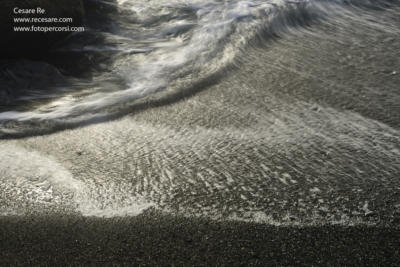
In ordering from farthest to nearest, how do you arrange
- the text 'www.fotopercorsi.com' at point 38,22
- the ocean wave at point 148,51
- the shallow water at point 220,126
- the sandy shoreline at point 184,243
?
1. the text 'www.fotopercorsi.com' at point 38,22
2. the ocean wave at point 148,51
3. the shallow water at point 220,126
4. the sandy shoreline at point 184,243

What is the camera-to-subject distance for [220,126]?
2.44m

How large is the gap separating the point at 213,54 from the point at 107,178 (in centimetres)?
194

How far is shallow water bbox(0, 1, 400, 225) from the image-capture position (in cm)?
183

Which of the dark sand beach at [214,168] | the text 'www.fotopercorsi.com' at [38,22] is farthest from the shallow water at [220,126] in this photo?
the text 'www.fotopercorsi.com' at [38,22]

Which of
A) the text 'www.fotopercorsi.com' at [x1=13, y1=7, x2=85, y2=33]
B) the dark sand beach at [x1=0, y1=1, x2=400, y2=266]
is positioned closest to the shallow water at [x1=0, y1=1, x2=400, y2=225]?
the dark sand beach at [x1=0, y1=1, x2=400, y2=266]

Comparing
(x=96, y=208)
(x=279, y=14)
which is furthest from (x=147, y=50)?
(x=96, y=208)

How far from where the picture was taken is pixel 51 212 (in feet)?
5.88

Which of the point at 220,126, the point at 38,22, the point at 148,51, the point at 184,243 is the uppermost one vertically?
the point at 38,22

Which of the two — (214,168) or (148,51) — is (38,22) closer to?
(148,51)

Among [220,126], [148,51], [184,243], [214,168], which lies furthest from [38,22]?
[184,243]

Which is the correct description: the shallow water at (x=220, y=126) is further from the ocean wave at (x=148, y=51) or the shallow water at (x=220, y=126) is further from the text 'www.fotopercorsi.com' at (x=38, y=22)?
the text 'www.fotopercorsi.com' at (x=38, y=22)

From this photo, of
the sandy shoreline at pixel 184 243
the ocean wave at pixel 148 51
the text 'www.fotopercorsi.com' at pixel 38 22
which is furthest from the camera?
the text 'www.fotopercorsi.com' at pixel 38 22

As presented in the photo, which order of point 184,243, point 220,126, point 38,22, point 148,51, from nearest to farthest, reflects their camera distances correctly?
1. point 184,243
2. point 220,126
3. point 38,22
4. point 148,51

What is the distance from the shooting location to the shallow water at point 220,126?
1.83 meters
